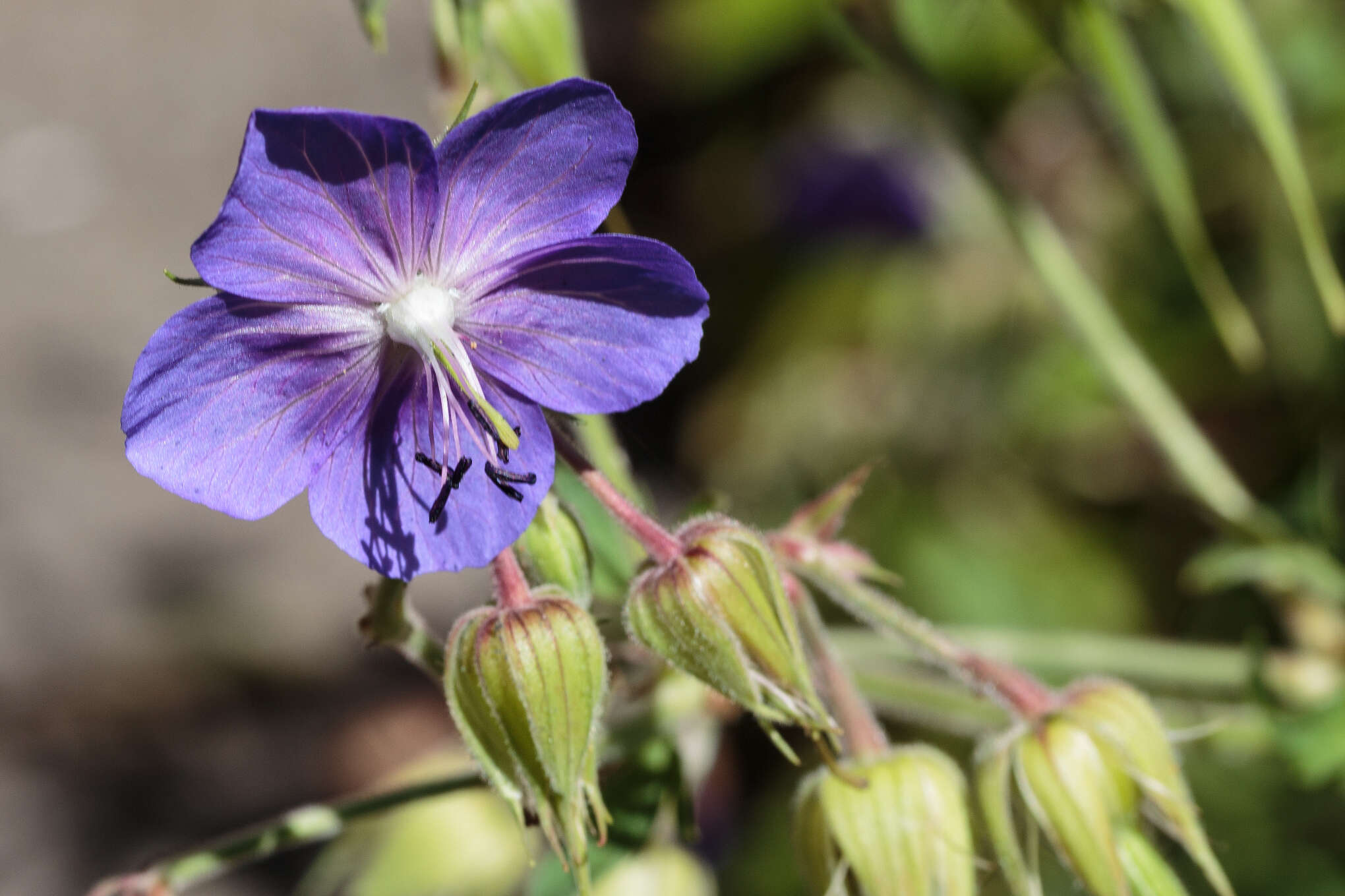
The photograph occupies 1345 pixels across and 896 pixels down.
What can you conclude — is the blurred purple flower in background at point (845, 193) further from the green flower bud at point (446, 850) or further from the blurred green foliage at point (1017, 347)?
the green flower bud at point (446, 850)

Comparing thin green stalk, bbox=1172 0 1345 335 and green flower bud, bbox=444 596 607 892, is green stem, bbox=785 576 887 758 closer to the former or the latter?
green flower bud, bbox=444 596 607 892

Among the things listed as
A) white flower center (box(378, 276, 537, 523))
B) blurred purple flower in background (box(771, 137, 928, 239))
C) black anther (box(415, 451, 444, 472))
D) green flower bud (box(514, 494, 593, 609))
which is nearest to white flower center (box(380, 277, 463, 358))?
white flower center (box(378, 276, 537, 523))

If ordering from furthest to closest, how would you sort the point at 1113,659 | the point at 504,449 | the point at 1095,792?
the point at 1113,659 < the point at 1095,792 < the point at 504,449

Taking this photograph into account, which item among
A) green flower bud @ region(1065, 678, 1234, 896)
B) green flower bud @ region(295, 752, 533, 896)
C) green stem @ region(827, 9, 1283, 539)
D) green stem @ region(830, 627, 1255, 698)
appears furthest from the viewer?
green flower bud @ region(295, 752, 533, 896)

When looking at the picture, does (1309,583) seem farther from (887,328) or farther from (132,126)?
(132,126)

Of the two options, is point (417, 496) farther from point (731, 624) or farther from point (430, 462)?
point (731, 624)

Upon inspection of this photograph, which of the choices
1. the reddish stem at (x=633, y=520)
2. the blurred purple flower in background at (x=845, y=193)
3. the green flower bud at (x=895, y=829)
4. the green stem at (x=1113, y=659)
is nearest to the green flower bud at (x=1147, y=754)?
the green flower bud at (x=895, y=829)

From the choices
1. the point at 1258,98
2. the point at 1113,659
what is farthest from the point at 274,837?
the point at 1258,98
